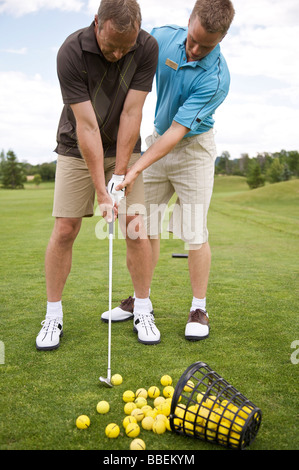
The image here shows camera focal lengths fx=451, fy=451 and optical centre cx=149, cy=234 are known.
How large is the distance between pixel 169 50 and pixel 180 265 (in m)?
3.42

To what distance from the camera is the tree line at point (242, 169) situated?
49.9 meters

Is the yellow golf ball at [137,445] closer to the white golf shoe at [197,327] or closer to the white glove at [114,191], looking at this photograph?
the white golf shoe at [197,327]

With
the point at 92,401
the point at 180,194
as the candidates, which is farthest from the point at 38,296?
the point at 92,401

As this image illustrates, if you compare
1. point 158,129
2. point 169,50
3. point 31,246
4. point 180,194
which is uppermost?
point 169,50

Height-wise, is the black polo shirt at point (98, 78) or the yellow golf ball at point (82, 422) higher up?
the black polo shirt at point (98, 78)

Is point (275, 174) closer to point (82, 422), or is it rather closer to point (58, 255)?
point (58, 255)

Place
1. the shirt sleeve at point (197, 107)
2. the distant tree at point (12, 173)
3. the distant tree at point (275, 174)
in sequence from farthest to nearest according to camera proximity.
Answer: the distant tree at point (12, 173) < the distant tree at point (275, 174) < the shirt sleeve at point (197, 107)

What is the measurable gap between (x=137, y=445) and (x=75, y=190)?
191 centimetres

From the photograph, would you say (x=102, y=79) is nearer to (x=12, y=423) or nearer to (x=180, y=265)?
(x=12, y=423)

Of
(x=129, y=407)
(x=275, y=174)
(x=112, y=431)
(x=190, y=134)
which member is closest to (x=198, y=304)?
(x=190, y=134)

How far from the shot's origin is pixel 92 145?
3039mm

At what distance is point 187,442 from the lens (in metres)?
2.08

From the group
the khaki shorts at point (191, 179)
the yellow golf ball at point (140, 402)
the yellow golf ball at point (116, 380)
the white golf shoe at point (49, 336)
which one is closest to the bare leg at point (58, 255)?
the white golf shoe at point (49, 336)

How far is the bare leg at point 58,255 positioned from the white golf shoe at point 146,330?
644 millimetres
